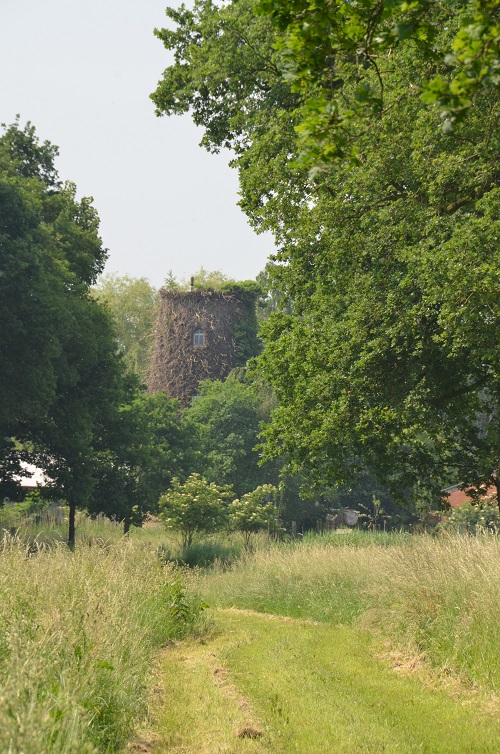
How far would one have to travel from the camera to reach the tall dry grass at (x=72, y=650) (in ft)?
16.2

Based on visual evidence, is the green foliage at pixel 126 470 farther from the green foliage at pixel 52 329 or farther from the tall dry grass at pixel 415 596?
the tall dry grass at pixel 415 596

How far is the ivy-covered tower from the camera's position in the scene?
187 ft

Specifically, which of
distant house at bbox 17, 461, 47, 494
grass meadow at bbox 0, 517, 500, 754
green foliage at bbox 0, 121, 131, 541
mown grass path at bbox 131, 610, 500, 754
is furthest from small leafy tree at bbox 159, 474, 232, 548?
mown grass path at bbox 131, 610, 500, 754

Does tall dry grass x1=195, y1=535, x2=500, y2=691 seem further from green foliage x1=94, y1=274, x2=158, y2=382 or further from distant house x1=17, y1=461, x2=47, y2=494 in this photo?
green foliage x1=94, y1=274, x2=158, y2=382

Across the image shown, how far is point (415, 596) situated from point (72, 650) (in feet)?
19.4

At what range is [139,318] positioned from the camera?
71062mm

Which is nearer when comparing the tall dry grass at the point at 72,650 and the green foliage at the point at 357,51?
the green foliage at the point at 357,51

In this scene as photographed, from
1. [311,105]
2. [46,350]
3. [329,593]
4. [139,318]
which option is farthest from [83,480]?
[139,318]

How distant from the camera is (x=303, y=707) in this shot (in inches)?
327

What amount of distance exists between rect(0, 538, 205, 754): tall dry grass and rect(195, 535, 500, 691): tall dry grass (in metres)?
3.63

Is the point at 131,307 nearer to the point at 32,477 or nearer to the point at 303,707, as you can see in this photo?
the point at 32,477

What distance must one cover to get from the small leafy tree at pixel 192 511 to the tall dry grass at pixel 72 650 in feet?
64.8

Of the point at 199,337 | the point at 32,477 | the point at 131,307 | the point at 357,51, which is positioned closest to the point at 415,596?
the point at 357,51

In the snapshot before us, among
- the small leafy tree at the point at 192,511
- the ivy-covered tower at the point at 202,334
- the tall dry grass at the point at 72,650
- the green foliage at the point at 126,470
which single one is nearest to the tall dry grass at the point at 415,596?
the tall dry grass at the point at 72,650
